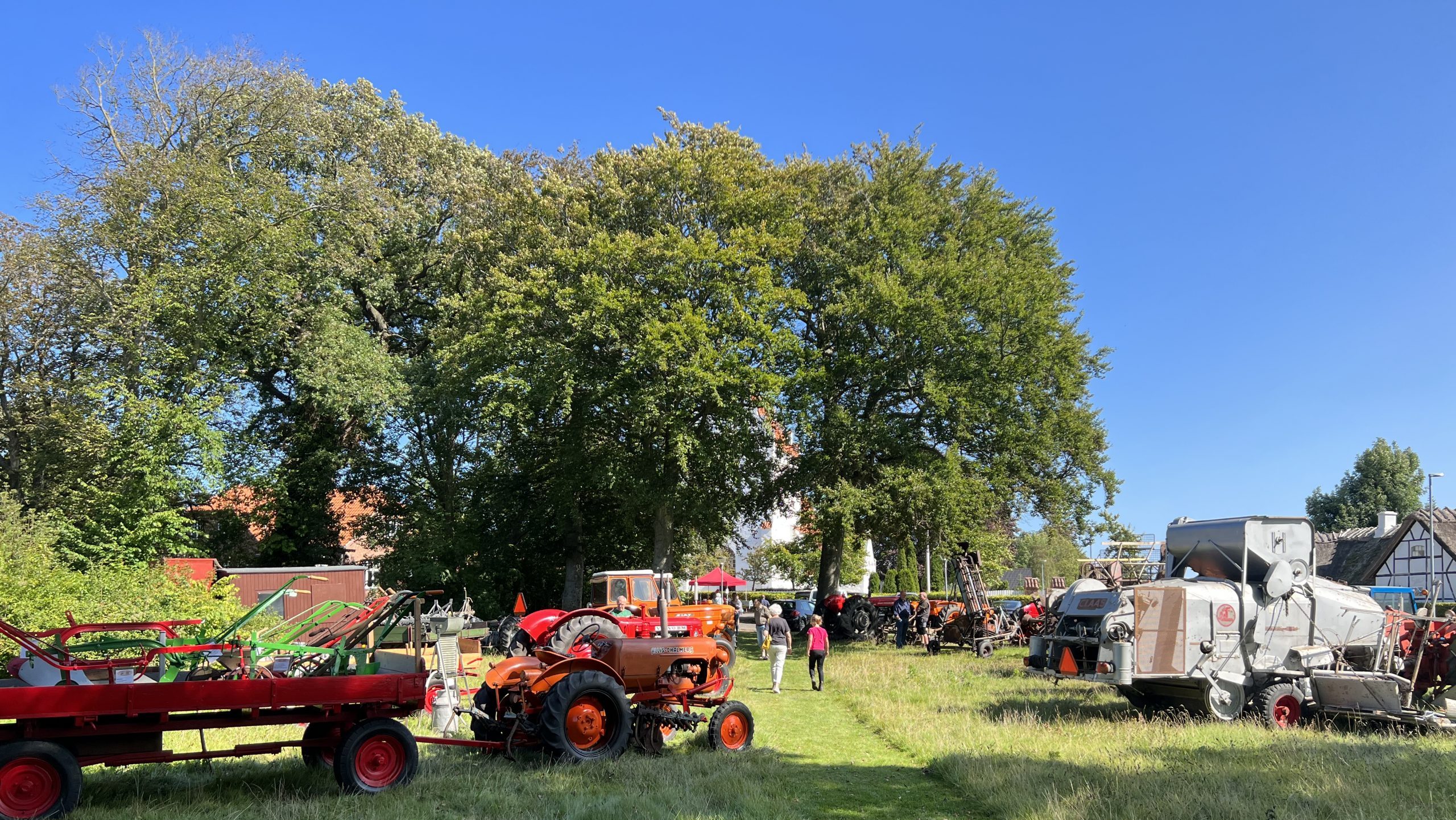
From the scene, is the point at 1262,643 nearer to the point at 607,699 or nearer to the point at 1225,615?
the point at 1225,615

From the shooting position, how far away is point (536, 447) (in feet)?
110

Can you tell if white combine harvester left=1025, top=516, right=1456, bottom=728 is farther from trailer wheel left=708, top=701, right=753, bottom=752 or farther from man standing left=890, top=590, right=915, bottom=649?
man standing left=890, top=590, right=915, bottom=649

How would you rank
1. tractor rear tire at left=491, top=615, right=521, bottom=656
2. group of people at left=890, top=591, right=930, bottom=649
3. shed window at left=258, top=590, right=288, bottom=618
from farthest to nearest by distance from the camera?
group of people at left=890, top=591, right=930, bottom=649 < tractor rear tire at left=491, top=615, right=521, bottom=656 < shed window at left=258, top=590, right=288, bottom=618

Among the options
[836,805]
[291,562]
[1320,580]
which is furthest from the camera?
[291,562]

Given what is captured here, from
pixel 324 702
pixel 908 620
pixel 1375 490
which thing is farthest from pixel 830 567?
pixel 1375 490

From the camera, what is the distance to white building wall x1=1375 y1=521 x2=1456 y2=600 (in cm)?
4138

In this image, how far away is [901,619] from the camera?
2731 cm

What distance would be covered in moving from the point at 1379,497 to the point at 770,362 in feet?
217

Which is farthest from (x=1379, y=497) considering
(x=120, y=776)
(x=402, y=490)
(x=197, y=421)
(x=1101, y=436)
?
(x=120, y=776)

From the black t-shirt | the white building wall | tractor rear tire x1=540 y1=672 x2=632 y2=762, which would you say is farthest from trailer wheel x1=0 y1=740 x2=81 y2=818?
the white building wall

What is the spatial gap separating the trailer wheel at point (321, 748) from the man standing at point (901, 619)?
18.9 m

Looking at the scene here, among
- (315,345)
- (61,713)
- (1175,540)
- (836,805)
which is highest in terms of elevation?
(315,345)

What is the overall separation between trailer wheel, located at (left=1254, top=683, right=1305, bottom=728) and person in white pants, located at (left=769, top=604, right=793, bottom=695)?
24.1 ft

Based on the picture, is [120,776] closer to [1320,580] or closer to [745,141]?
[1320,580]
